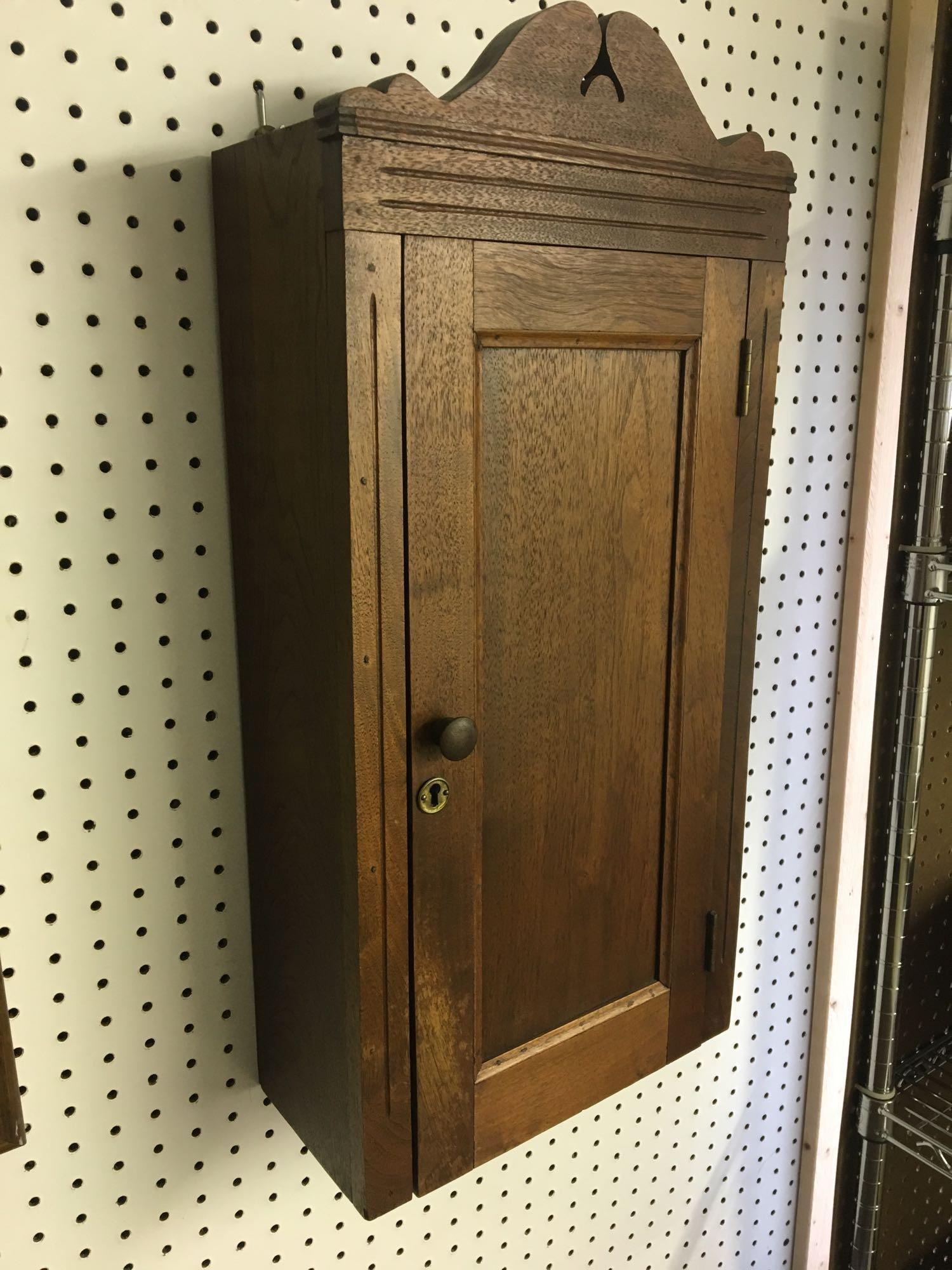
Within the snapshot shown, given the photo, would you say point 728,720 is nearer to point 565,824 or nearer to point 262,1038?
point 565,824

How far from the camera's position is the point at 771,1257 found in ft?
5.39

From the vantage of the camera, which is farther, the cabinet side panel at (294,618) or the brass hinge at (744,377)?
the brass hinge at (744,377)

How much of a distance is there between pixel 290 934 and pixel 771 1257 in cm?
120

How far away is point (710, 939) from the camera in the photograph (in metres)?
1.03

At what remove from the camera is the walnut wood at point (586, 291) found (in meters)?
0.74

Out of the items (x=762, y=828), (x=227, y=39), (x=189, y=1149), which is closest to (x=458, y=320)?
(x=227, y=39)

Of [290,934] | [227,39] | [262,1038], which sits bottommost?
[262,1038]

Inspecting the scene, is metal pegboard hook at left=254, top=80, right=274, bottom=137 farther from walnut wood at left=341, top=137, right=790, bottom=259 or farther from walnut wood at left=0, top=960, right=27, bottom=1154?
walnut wood at left=0, top=960, right=27, bottom=1154

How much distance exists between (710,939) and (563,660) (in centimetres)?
36

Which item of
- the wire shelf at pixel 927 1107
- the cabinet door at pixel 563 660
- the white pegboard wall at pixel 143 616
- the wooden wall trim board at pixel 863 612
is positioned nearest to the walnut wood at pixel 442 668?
the cabinet door at pixel 563 660

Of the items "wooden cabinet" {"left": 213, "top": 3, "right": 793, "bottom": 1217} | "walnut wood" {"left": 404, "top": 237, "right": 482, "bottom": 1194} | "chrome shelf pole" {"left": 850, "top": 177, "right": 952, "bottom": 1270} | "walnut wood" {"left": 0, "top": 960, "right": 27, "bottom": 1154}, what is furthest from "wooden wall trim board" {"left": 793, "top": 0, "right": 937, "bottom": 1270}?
"walnut wood" {"left": 0, "top": 960, "right": 27, "bottom": 1154}

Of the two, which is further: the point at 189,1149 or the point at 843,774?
the point at 843,774

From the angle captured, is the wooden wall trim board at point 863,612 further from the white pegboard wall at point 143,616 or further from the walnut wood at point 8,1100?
the walnut wood at point 8,1100

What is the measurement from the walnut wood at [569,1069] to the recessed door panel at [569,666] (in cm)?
2
